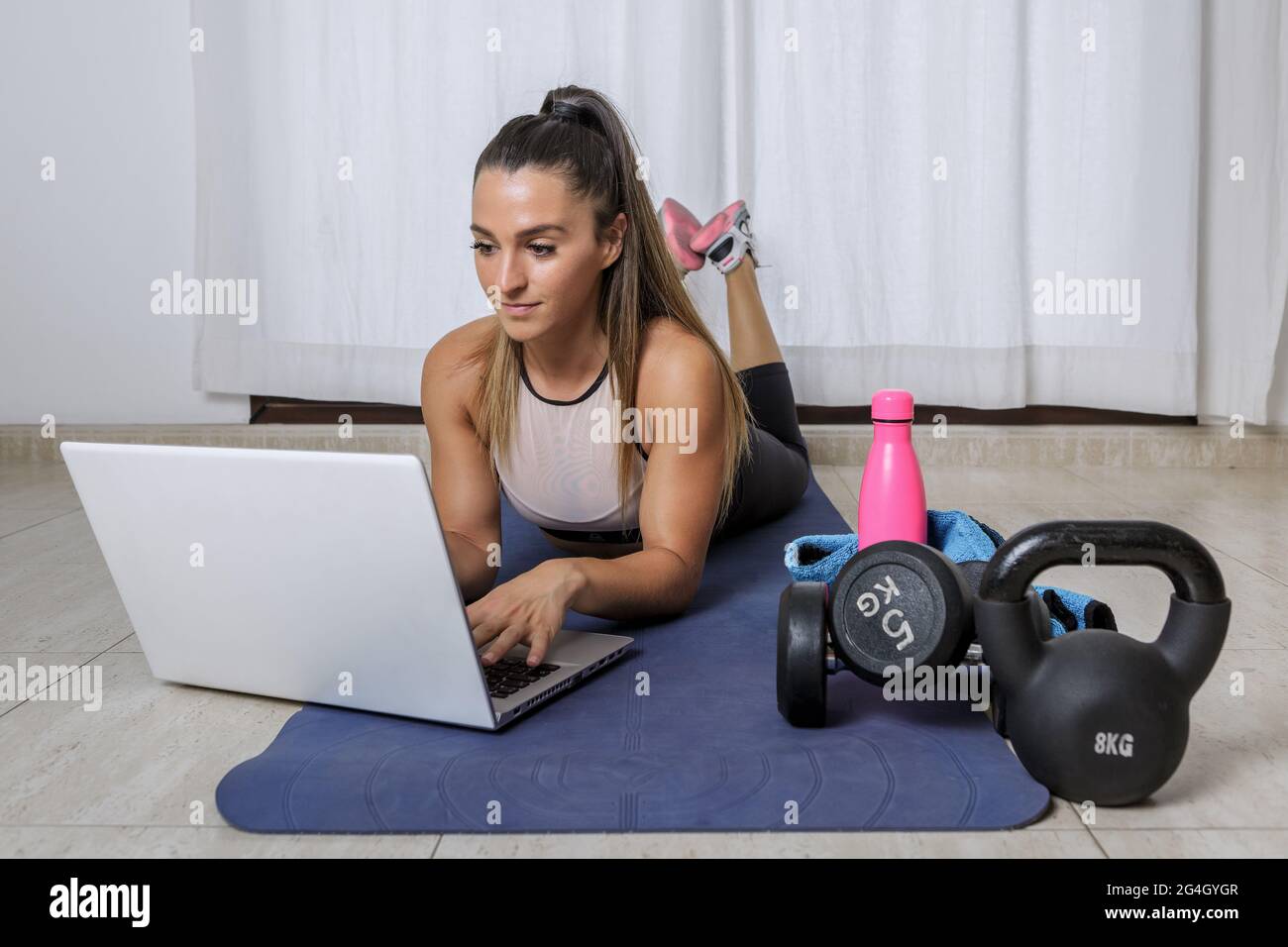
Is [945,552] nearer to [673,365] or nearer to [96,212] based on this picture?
[673,365]

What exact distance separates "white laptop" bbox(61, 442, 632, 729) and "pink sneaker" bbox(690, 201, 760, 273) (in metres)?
1.28

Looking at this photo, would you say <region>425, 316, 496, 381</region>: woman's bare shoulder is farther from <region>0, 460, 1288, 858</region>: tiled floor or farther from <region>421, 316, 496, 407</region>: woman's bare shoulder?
<region>0, 460, 1288, 858</region>: tiled floor

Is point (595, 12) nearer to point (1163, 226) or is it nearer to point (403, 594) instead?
point (1163, 226)

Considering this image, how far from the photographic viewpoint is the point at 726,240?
7.51ft

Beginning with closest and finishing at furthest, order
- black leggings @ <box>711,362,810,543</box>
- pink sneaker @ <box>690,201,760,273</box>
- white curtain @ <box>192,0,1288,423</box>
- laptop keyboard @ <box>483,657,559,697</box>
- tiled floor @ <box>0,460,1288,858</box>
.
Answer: tiled floor @ <box>0,460,1288,858</box>, laptop keyboard @ <box>483,657,559,697</box>, black leggings @ <box>711,362,810,543</box>, pink sneaker @ <box>690,201,760,273</box>, white curtain @ <box>192,0,1288,423</box>

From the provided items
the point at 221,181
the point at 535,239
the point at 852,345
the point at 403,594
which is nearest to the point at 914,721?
the point at 403,594

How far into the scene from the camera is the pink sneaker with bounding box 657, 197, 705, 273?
2.29 metres

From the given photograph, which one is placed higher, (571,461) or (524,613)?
(571,461)

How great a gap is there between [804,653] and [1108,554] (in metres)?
0.27

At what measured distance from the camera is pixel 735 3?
2537 mm
